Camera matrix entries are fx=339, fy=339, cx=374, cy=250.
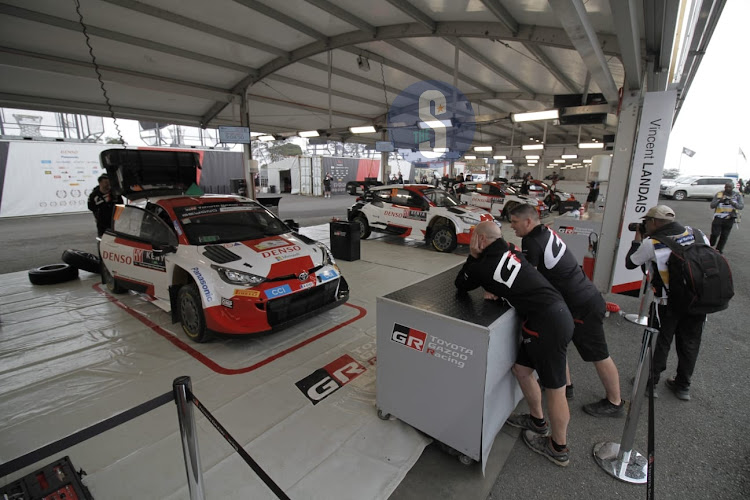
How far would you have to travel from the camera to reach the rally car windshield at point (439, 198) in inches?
318

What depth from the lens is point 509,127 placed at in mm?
18844

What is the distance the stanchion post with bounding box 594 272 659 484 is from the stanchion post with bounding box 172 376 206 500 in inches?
90.3

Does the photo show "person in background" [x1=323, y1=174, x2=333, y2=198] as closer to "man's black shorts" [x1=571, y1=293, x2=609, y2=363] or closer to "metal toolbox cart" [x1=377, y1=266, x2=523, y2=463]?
"metal toolbox cart" [x1=377, y1=266, x2=523, y2=463]

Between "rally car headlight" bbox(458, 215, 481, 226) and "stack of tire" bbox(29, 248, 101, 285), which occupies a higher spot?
"rally car headlight" bbox(458, 215, 481, 226)

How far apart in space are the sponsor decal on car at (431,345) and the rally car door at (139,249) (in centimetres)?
271

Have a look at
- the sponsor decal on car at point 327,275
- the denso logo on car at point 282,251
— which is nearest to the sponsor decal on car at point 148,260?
the denso logo on car at point 282,251

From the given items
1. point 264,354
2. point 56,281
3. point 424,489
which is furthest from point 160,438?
point 56,281

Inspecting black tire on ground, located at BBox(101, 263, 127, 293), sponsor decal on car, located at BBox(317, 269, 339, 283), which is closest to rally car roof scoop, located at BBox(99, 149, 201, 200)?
black tire on ground, located at BBox(101, 263, 127, 293)

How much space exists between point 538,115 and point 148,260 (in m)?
7.85

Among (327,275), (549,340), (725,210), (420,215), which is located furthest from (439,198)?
(549,340)

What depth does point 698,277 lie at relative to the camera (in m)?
2.38

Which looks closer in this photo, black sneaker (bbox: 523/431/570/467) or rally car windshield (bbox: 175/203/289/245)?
black sneaker (bbox: 523/431/570/467)

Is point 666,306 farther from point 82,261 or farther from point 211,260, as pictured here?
point 82,261

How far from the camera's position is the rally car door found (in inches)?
147
